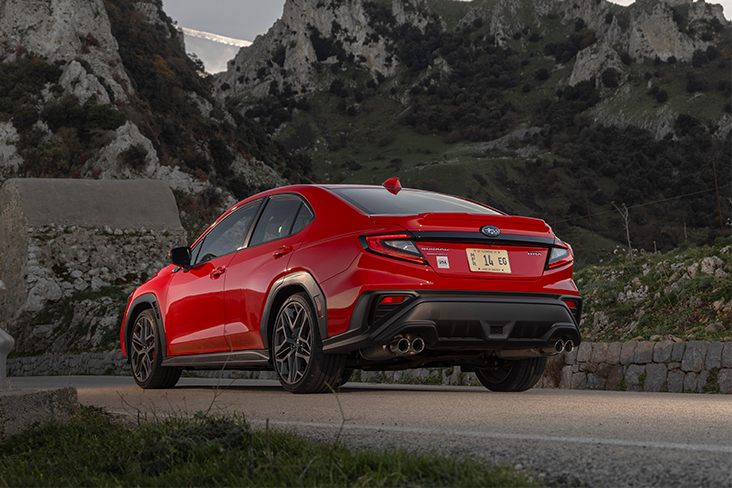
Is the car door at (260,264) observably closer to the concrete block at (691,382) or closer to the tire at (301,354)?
the tire at (301,354)

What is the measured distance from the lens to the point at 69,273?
23812mm

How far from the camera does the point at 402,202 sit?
6.37 meters

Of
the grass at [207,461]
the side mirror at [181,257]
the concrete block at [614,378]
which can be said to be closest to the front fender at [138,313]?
the side mirror at [181,257]

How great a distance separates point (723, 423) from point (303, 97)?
125m

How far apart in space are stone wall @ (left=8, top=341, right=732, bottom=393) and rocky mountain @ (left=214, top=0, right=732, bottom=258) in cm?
5824

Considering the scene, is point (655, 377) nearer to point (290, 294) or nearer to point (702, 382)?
point (702, 382)

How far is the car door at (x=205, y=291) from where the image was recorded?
282 inches

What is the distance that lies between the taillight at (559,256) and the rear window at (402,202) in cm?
65

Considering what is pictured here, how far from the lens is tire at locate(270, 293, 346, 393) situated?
593cm

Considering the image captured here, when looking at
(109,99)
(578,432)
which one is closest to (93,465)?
(578,432)

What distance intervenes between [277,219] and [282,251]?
56 cm

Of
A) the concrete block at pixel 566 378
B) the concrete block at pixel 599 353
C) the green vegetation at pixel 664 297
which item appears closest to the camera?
the concrete block at pixel 599 353

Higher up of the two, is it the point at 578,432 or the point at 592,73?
the point at 592,73

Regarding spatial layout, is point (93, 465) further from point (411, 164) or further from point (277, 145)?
point (411, 164)
